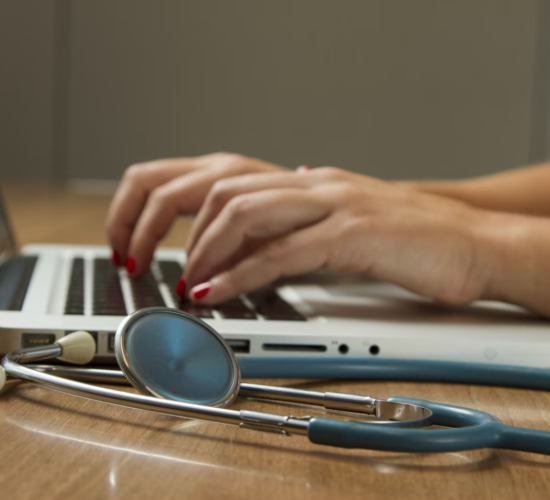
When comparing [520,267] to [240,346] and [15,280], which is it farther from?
[15,280]

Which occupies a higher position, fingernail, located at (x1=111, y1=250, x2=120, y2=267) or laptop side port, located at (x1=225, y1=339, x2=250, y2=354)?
laptop side port, located at (x1=225, y1=339, x2=250, y2=354)

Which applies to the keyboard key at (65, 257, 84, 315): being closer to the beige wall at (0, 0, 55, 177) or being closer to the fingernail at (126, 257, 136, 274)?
the fingernail at (126, 257, 136, 274)

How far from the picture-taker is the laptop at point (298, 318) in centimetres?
46

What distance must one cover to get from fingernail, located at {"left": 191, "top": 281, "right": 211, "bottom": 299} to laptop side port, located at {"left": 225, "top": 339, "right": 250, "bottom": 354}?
0.13m

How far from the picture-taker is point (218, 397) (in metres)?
0.35

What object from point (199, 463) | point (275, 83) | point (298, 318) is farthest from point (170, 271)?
point (275, 83)

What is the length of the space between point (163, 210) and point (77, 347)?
359 millimetres

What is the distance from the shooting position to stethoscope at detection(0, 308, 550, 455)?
0.95 ft

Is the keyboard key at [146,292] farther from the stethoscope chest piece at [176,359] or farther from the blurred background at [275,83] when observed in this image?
the blurred background at [275,83]

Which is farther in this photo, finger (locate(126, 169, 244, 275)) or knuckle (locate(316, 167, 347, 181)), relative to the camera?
finger (locate(126, 169, 244, 275))

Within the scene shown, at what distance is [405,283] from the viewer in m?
0.60

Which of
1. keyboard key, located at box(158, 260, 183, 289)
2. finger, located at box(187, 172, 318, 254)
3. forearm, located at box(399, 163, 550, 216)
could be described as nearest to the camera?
finger, located at box(187, 172, 318, 254)

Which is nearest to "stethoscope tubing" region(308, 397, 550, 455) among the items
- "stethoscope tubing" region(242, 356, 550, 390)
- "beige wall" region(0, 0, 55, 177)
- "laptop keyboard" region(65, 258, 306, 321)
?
"stethoscope tubing" region(242, 356, 550, 390)

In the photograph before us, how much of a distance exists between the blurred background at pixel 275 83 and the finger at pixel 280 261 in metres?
3.05
